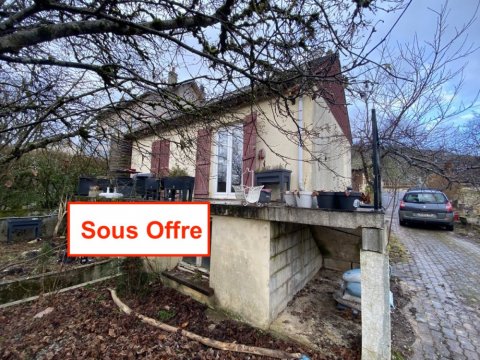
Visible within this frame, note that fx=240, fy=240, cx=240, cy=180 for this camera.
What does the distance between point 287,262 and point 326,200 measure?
120 cm

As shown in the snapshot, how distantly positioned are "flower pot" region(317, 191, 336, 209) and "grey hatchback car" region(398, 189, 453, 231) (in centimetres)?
802

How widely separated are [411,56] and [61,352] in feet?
22.3

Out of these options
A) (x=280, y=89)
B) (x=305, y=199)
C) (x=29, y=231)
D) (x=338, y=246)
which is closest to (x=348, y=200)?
(x=305, y=199)

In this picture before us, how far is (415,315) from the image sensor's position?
3.40 m

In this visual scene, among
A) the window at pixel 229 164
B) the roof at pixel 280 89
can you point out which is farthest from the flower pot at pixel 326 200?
the window at pixel 229 164

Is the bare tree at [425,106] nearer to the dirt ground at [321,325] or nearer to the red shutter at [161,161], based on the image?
the dirt ground at [321,325]

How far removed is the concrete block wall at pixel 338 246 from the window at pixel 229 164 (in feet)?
6.26

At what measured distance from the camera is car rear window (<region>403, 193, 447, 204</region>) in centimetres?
923

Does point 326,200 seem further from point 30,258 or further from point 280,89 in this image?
point 30,258

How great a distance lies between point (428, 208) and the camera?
30.4ft

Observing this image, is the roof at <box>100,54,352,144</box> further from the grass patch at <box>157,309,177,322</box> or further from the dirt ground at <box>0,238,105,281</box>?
the dirt ground at <box>0,238,105,281</box>

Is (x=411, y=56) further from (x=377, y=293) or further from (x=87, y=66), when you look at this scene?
(x=87, y=66)

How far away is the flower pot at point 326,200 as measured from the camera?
288cm

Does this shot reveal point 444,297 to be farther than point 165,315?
Yes
